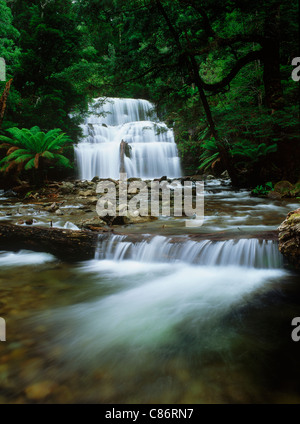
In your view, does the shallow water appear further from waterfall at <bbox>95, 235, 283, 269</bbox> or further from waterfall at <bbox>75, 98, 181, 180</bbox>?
waterfall at <bbox>75, 98, 181, 180</bbox>

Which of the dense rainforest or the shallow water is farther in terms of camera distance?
the dense rainforest

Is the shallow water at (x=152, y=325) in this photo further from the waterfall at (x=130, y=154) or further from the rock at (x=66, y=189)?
the waterfall at (x=130, y=154)

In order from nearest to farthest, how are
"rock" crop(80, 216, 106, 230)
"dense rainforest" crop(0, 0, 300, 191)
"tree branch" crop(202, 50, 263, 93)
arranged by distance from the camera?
"rock" crop(80, 216, 106, 230)
"dense rainforest" crop(0, 0, 300, 191)
"tree branch" crop(202, 50, 263, 93)

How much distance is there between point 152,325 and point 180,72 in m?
7.68

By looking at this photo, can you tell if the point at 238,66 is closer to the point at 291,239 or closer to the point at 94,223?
the point at 94,223

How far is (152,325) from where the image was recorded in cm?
226

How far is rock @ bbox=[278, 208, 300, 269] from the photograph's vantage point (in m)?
2.61

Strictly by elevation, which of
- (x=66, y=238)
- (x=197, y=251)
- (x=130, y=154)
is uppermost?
(x=130, y=154)

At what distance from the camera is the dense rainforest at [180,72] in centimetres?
601

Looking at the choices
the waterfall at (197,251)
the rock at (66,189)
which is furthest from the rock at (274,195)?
the rock at (66,189)

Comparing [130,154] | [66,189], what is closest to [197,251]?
[66,189]

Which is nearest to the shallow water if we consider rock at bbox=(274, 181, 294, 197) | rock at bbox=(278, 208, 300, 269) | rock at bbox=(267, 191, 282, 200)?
rock at bbox=(278, 208, 300, 269)

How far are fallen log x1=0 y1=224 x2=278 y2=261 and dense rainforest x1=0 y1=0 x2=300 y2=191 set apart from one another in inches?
86.4

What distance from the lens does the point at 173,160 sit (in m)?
16.2
